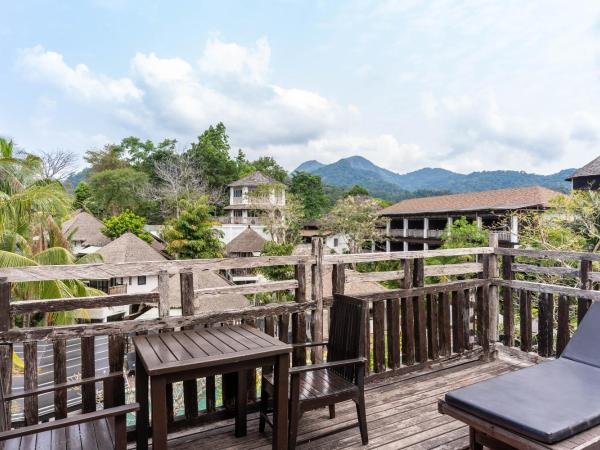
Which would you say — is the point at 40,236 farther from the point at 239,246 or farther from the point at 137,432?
the point at 239,246

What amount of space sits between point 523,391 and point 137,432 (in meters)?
2.28

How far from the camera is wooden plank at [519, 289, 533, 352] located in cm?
403

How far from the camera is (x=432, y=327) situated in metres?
3.85

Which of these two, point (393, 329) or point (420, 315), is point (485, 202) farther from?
point (393, 329)

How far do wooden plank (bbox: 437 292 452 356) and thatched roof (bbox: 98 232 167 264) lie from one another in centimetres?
1867

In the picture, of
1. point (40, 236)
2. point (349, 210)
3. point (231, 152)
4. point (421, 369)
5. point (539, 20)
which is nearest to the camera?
point (421, 369)

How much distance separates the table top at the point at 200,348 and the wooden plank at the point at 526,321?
9.86ft

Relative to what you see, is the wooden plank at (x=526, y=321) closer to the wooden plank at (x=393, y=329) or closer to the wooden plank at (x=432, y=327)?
the wooden plank at (x=432, y=327)

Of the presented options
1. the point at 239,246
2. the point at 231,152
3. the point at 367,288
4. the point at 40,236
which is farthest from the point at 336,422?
the point at 231,152

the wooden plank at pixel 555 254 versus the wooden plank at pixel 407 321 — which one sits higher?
the wooden plank at pixel 555 254

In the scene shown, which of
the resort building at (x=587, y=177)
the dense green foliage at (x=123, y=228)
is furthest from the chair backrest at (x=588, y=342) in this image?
the resort building at (x=587, y=177)

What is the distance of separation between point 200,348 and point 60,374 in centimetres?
90

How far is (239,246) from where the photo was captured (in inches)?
1083

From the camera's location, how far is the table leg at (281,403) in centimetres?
226
